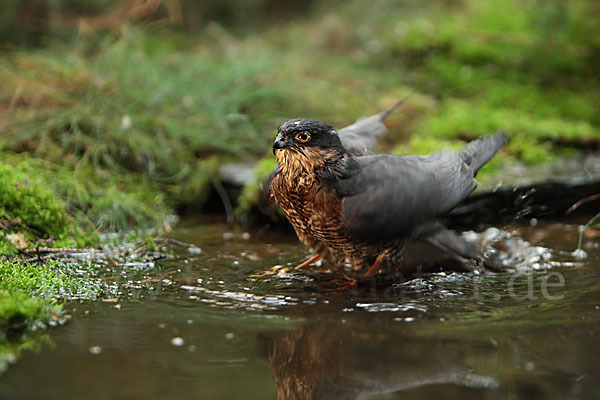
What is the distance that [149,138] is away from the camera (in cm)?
643

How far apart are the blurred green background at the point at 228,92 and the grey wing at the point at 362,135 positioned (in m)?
1.13

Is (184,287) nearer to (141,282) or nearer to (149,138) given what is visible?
(141,282)

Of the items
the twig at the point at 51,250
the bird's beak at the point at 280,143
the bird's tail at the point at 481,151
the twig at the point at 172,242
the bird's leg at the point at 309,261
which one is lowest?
the bird's leg at the point at 309,261

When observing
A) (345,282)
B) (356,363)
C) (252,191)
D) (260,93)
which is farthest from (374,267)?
(260,93)

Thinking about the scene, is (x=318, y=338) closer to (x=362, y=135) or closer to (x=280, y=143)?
(x=280, y=143)

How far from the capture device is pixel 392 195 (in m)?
3.80

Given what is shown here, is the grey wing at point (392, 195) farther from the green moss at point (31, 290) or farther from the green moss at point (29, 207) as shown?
the green moss at point (29, 207)

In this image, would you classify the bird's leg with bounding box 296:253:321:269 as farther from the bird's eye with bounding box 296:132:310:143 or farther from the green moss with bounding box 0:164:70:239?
the green moss with bounding box 0:164:70:239

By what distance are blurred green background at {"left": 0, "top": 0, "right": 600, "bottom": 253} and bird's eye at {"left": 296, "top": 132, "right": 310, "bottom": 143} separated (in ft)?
5.97

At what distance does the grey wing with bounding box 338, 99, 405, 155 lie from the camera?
452cm

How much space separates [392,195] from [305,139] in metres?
0.64

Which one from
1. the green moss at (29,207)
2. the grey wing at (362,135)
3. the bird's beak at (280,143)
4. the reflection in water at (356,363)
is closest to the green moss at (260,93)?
the green moss at (29,207)

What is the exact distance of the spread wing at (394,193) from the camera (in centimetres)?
380

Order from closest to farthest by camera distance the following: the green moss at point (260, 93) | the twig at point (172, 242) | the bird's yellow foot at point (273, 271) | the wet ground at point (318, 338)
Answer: the wet ground at point (318, 338) → the bird's yellow foot at point (273, 271) → the twig at point (172, 242) → the green moss at point (260, 93)
